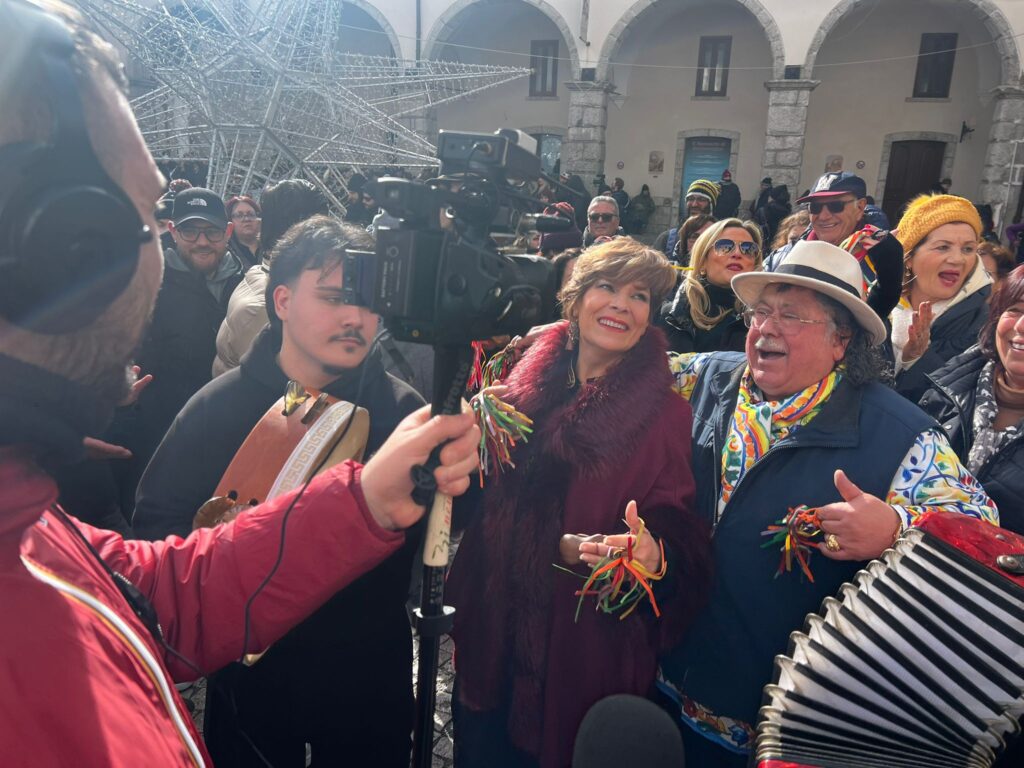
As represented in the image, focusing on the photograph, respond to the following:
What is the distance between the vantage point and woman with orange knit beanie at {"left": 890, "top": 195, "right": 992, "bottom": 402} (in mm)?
3225

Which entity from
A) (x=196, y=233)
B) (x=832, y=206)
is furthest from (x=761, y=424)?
(x=196, y=233)

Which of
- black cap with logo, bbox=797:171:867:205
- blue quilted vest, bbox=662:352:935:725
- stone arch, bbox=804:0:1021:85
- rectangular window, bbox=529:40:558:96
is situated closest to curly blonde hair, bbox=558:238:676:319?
blue quilted vest, bbox=662:352:935:725

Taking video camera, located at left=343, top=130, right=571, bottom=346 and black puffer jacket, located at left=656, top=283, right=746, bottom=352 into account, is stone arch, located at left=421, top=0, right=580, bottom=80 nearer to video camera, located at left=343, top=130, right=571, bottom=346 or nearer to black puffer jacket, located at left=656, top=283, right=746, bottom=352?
black puffer jacket, located at left=656, top=283, right=746, bottom=352

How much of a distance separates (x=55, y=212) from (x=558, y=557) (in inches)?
62.7

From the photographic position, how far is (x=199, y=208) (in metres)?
3.94

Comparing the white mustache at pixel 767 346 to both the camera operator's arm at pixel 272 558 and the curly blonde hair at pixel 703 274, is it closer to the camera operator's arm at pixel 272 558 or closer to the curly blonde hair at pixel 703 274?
the camera operator's arm at pixel 272 558

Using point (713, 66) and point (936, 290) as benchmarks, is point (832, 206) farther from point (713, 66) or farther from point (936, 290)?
point (713, 66)

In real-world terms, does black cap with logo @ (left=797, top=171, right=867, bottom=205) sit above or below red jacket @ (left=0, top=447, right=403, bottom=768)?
above

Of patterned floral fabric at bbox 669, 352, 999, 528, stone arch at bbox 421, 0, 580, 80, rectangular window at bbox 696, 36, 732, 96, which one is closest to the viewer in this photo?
patterned floral fabric at bbox 669, 352, 999, 528

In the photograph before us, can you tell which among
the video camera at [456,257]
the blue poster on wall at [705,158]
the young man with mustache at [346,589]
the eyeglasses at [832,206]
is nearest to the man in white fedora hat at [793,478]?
the young man with mustache at [346,589]

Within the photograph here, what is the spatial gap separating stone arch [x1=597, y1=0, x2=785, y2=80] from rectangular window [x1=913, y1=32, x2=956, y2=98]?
147 inches

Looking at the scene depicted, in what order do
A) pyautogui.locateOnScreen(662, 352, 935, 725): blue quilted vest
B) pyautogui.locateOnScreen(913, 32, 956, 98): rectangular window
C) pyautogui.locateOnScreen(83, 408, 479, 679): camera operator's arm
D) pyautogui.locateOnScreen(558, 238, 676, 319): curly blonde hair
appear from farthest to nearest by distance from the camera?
pyautogui.locateOnScreen(913, 32, 956, 98): rectangular window, pyautogui.locateOnScreen(558, 238, 676, 319): curly blonde hair, pyautogui.locateOnScreen(662, 352, 935, 725): blue quilted vest, pyautogui.locateOnScreen(83, 408, 479, 679): camera operator's arm

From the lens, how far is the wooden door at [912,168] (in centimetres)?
1606

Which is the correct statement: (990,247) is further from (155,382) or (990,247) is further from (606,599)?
(155,382)
